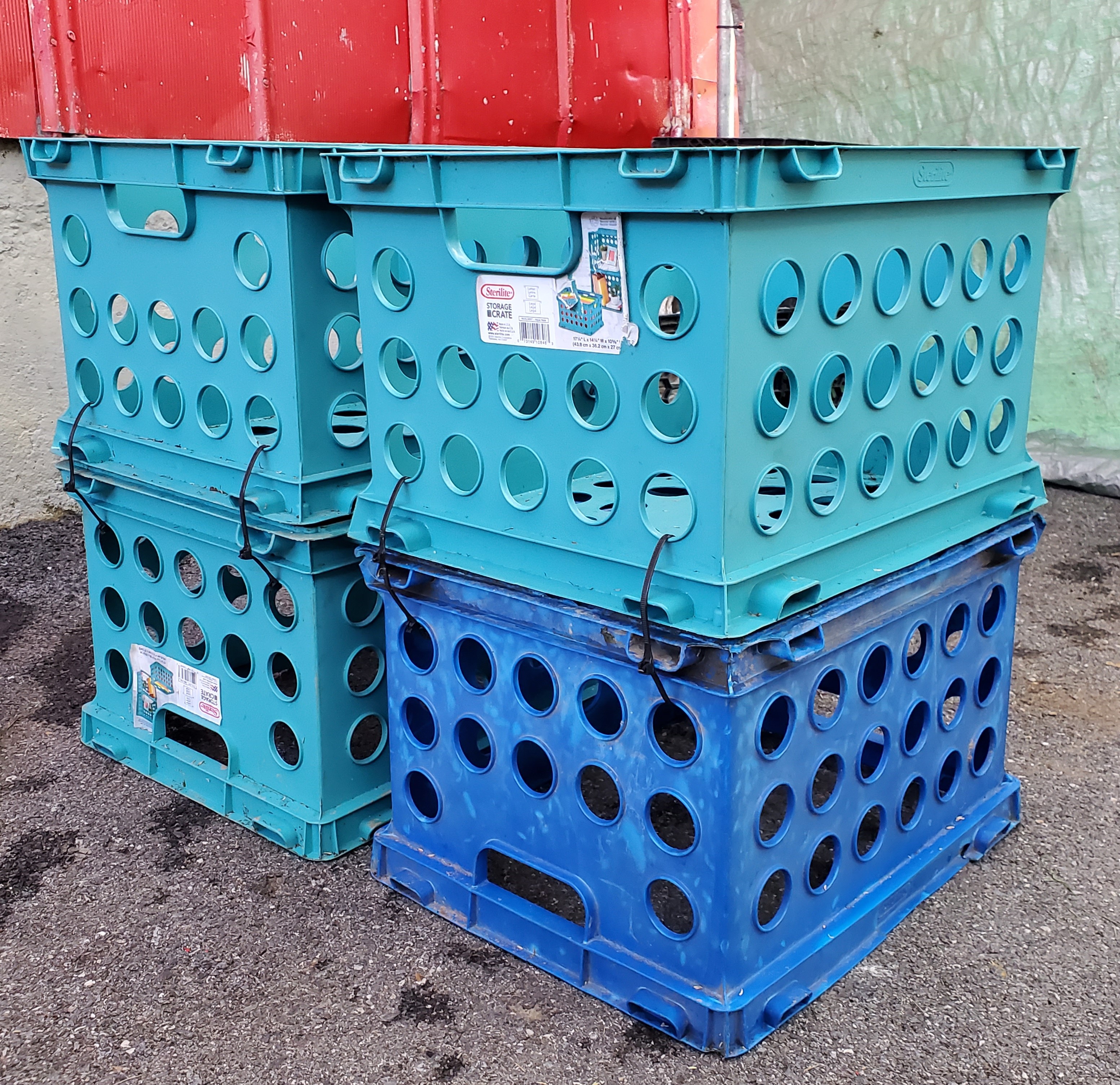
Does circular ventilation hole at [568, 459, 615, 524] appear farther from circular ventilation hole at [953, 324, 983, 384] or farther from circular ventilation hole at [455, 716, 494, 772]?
circular ventilation hole at [953, 324, 983, 384]

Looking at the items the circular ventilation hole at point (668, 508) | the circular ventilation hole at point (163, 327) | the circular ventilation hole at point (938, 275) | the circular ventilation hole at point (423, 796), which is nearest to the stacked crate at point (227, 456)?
the circular ventilation hole at point (163, 327)

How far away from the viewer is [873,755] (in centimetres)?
288

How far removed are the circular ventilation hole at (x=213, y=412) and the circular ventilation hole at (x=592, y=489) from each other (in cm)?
82

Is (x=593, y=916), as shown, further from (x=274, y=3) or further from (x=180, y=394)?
(x=274, y=3)

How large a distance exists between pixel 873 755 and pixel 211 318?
77.8 inches

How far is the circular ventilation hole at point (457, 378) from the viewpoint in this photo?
7.50ft

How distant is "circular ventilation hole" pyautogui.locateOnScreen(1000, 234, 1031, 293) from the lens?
2531 mm

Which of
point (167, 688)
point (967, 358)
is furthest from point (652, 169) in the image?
point (167, 688)

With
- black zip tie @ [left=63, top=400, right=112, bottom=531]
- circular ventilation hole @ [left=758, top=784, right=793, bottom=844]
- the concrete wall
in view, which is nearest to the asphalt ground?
circular ventilation hole @ [left=758, top=784, right=793, bottom=844]

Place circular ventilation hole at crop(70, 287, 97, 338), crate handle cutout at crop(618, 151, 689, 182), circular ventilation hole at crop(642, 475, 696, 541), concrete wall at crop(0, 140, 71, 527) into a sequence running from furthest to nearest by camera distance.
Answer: concrete wall at crop(0, 140, 71, 527)
circular ventilation hole at crop(70, 287, 97, 338)
circular ventilation hole at crop(642, 475, 696, 541)
crate handle cutout at crop(618, 151, 689, 182)

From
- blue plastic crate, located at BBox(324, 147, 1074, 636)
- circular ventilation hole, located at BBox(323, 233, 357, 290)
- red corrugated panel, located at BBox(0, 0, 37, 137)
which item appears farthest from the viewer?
red corrugated panel, located at BBox(0, 0, 37, 137)

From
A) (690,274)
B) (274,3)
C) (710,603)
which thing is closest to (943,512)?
(710,603)

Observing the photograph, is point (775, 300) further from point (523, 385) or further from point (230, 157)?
point (230, 157)

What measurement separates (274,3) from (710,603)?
405 centimetres
